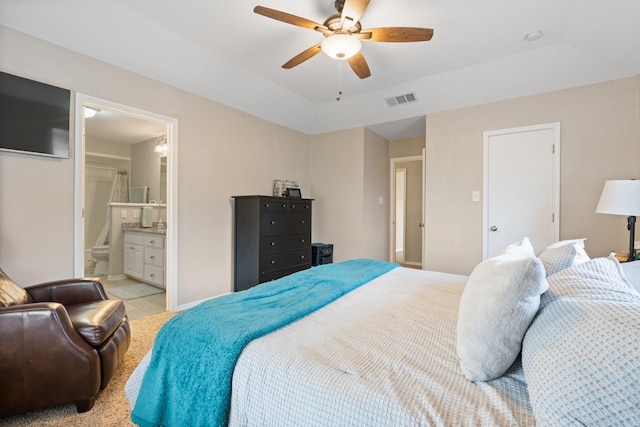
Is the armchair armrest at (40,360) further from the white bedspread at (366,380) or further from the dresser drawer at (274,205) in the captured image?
the dresser drawer at (274,205)

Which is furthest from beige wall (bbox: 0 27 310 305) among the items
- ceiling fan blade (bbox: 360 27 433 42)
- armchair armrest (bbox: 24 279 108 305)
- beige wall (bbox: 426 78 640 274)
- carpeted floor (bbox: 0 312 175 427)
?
beige wall (bbox: 426 78 640 274)

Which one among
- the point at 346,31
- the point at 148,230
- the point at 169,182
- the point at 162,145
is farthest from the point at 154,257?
the point at 346,31

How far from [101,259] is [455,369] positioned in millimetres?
5718

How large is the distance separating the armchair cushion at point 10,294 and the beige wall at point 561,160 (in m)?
3.94

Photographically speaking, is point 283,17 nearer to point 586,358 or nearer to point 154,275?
point 586,358

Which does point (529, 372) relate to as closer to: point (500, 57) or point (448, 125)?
point (500, 57)

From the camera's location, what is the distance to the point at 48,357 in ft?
4.93

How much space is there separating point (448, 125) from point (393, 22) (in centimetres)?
175

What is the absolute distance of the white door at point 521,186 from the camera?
10.5 ft

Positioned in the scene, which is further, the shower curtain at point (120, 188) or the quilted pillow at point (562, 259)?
the shower curtain at point (120, 188)

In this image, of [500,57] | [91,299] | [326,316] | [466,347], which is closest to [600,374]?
[466,347]

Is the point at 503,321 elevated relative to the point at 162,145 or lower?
lower

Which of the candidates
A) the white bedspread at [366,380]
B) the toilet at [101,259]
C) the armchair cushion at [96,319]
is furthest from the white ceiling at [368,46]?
the toilet at [101,259]

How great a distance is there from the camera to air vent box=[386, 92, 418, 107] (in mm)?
3776
